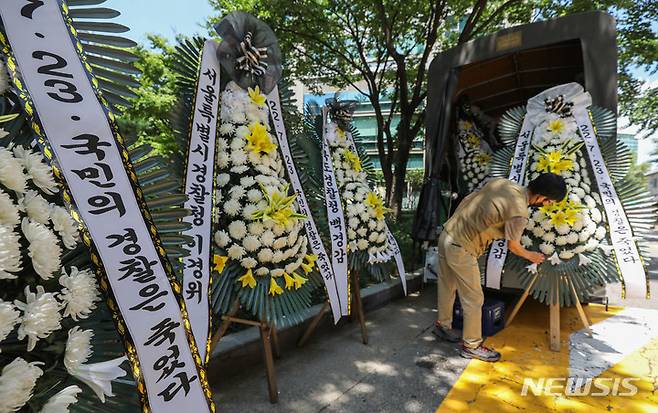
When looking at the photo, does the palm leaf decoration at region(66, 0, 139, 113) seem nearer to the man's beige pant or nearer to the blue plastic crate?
the man's beige pant

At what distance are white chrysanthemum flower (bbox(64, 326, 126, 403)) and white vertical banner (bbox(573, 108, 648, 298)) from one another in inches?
150

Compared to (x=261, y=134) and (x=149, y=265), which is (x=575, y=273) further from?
(x=149, y=265)

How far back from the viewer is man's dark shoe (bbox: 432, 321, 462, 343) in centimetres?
373

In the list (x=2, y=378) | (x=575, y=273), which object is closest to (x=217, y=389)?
(x=2, y=378)

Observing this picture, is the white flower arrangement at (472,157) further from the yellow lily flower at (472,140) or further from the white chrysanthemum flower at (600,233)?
the white chrysanthemum flower at (600,233)

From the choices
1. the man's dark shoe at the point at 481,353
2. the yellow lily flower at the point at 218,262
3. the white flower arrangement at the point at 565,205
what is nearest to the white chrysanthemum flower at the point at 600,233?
the white flower arrangement at the point at 565,205

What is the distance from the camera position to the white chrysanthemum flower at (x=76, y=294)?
102 cm

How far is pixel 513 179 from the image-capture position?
3818mm

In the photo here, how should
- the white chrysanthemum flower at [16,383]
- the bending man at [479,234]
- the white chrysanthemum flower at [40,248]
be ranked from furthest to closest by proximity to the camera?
the bending man at [479,234]
the white chrysanthemum flower at [40,248]
the white chrysanthemum flower at [16,383]

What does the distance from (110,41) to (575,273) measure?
3.71m

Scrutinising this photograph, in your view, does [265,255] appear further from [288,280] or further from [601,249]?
[601,249]

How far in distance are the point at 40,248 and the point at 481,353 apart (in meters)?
3.35

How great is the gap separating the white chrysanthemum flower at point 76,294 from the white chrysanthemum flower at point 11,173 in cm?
26

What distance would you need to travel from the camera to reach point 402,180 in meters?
8.44
